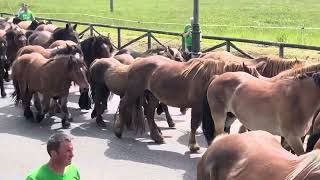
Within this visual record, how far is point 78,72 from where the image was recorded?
11.5 metres

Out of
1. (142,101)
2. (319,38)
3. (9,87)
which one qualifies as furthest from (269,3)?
(142,101)

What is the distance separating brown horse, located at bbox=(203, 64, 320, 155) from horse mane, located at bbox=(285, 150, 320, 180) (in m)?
3.32

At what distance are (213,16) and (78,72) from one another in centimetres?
2872

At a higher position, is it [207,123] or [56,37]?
[56,37]

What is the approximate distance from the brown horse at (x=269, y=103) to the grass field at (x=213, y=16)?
13930 mm

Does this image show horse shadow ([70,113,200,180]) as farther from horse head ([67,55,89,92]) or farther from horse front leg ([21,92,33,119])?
horse front leg ([21,92,33,119])

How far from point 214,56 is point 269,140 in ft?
20.3

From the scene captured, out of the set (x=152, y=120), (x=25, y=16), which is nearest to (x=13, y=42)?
(x=152, y=120)

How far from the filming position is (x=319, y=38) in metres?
23.7

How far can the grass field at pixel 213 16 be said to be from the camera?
88.0 ft

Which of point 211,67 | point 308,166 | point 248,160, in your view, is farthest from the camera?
point 211,67

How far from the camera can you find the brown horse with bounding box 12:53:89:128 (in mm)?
11562

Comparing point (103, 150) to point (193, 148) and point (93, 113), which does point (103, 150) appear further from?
point (93, 113)

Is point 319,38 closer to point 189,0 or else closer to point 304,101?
point 304,101
